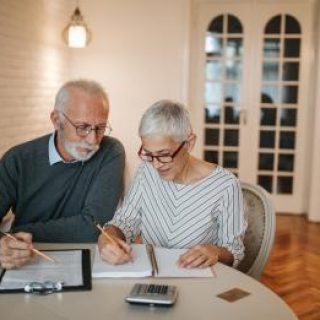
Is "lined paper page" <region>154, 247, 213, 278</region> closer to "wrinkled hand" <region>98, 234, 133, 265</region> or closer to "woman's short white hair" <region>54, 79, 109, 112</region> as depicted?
"wrinkled hand" <region>98, 234, 133, 265</region>

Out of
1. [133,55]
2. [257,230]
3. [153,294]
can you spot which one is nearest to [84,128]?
[257,230]

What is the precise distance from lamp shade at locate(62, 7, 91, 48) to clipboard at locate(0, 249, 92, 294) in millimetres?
3325

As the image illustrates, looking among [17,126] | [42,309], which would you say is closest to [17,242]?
[42,309]

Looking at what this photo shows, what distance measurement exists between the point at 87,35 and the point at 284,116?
2158 millimetres

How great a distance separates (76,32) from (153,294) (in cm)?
372

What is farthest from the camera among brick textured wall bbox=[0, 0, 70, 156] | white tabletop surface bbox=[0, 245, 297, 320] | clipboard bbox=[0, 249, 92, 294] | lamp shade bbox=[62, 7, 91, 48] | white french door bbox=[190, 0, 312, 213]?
white french door bbox=[190, 0, 312, 213]

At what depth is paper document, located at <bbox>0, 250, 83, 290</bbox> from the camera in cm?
136

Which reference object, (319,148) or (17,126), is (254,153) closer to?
(319,148)

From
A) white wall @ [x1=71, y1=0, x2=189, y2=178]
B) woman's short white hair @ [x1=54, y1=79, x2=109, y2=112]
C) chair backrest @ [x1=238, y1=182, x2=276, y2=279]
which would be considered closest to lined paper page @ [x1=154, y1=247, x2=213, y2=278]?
chair backrest @ [x1=238, y1=182, x2=276, y2=279]

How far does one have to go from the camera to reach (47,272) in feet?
4.70

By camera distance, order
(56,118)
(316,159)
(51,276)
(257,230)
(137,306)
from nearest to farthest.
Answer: (137,306), (51,276), (257,230), (56,118), (316,159)

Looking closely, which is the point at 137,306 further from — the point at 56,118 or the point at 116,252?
the point at 56,118

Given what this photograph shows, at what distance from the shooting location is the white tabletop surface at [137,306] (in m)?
1.20

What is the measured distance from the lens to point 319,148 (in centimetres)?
494
